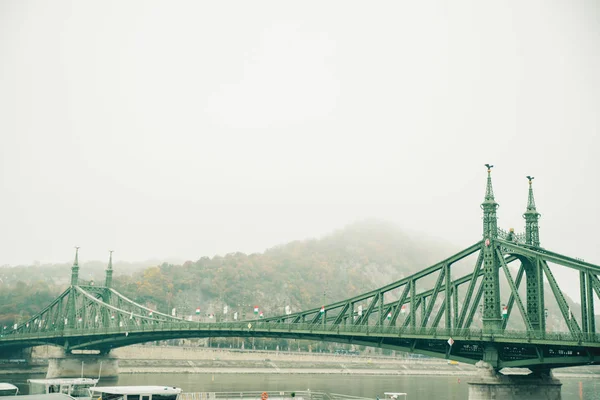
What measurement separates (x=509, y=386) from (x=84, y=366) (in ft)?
270

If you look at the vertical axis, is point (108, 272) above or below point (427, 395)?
above

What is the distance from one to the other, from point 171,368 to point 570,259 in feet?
372

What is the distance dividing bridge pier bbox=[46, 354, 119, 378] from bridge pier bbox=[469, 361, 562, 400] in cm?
7741

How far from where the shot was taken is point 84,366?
12756 centimetres

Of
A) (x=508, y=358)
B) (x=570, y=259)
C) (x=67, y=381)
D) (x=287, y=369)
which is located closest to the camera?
(x=67, y=381)

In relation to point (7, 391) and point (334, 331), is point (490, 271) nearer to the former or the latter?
point (334, 331)

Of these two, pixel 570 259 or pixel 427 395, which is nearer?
pixel 570 259

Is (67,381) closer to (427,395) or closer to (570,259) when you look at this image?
(570,259)

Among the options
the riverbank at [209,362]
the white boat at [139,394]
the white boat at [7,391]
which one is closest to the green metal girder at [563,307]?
the white boat at [139,394]

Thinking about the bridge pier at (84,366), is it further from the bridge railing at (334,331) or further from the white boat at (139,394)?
the white boat at (139,394)

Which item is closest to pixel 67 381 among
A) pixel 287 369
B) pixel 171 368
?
pixel 171 368

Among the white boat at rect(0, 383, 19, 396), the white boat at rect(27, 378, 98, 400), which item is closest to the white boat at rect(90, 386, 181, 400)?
the white boat at rect(27, 378, 98, 400)

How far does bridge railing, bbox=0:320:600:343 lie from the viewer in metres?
67.8

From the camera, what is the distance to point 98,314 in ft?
494
